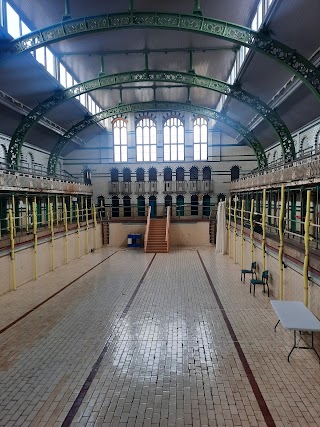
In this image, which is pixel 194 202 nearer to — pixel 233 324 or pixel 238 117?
pixel 238 117

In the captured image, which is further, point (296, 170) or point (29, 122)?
point (29, 122)

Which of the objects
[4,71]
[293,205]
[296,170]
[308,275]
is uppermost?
[4,71]

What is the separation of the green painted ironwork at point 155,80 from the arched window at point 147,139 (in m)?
A: 11.0

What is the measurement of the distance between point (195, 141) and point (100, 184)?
30.3ft

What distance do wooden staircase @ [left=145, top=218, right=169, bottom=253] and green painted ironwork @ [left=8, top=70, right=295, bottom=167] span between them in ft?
27.8

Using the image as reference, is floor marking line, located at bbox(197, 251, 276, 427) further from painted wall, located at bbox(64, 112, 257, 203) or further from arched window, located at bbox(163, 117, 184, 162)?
arched window, located at bbox(163, 117, 184, 162)

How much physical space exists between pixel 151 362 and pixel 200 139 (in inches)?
973

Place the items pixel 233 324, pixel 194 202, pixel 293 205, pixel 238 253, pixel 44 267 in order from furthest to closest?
1. pixel 194 202
2. pixel 238 253
3. pixel 44 267
4. pixel 293 205
5. pixel 233 324

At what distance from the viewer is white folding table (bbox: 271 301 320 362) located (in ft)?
17.4

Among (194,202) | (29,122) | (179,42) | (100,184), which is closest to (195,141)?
(194,202)

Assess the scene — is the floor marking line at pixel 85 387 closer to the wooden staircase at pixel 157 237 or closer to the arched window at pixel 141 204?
the wooden staircase at pixel 157 237

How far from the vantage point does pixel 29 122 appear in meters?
17.6

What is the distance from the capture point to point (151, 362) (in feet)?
18.8

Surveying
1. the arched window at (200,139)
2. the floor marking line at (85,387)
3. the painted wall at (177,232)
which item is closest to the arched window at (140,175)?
the arched window at (200,139)
